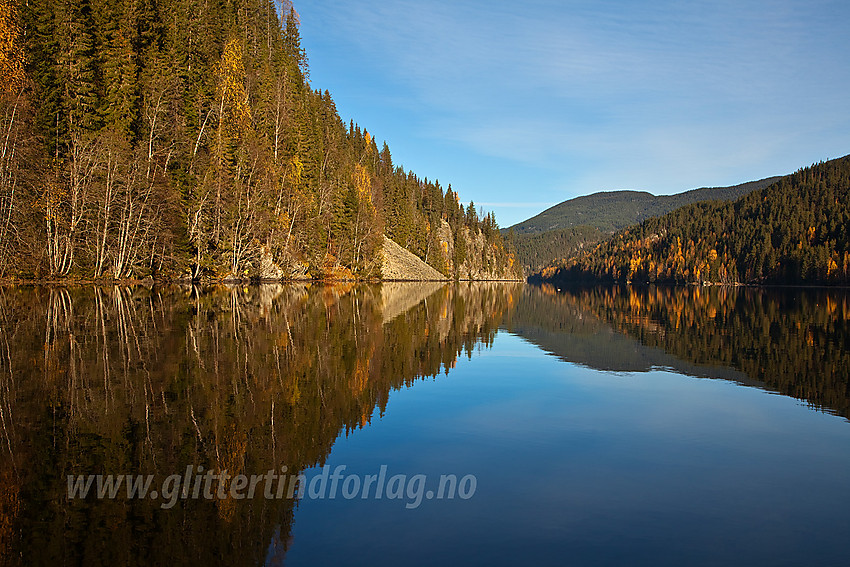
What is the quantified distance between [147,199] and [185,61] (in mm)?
16175

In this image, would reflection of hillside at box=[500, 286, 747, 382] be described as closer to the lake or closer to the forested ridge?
the lake

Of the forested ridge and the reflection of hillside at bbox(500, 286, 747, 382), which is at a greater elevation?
the forested ridge

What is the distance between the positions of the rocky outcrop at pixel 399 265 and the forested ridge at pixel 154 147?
2657 centimetres

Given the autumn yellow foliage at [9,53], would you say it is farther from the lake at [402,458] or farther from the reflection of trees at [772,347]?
the reflection of trees at [772,347]

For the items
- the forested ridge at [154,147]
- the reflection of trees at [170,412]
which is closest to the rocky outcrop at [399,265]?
the forested ridge at [154,147]

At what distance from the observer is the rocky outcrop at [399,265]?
10081 cm

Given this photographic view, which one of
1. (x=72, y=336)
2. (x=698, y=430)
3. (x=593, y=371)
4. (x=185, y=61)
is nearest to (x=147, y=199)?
(x=185, y=61)

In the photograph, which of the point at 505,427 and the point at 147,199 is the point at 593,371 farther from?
the point at 147,199

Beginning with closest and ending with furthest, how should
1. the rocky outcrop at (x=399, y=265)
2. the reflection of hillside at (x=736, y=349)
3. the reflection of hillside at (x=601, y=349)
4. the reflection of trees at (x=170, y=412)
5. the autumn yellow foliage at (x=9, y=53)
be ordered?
the reflection of trees at (x=170, y=412) → the reflection of hillside at (x=736, y=349) → the reflection of hillside at (x=601, y=349) → the autumn yellow foliage at (x=9, y=53) → the rocky outcrop at (x=399, y=265)

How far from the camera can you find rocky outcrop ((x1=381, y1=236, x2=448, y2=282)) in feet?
331

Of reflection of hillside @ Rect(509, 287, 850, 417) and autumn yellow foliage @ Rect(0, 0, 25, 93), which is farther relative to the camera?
autumn yellow foliage @ Rect(0, 0, 25, 93)

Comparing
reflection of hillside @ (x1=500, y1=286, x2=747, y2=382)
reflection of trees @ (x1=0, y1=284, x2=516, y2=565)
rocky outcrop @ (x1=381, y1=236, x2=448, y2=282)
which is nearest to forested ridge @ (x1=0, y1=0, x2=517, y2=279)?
reflection of trees @ (x1=0, y1=284, x2=516, y2=565)

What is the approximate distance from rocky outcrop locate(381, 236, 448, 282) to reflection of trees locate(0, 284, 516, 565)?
7828 centimetres

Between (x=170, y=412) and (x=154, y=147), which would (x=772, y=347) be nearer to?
(x=170, y=412)
